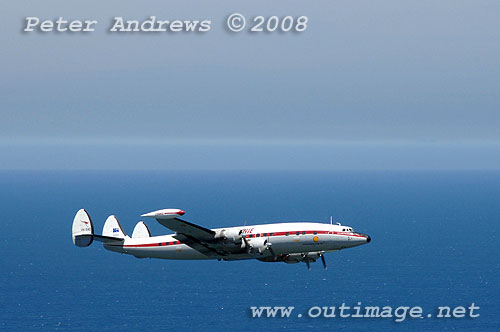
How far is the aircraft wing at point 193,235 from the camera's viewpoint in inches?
3777

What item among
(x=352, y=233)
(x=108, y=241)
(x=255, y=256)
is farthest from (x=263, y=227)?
(x=108, y=241)

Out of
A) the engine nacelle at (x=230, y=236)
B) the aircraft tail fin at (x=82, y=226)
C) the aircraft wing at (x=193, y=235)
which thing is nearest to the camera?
the aircraft wing at (x=193, y=235)

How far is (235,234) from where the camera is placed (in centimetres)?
9938

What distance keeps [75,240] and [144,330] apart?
95761mm

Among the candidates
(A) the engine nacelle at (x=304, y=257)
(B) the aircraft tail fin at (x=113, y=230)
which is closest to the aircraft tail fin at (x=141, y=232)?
(B) the aircraft tail fin at (x=113, y=230)

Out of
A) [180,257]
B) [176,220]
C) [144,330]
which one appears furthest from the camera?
[144,330]

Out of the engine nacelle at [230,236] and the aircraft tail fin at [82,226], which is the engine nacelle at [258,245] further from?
the aircraft tail fin at [82,226]

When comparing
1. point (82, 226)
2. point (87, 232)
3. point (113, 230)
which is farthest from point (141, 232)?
point (82, 226)

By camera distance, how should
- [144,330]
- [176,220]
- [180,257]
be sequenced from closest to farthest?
[176,220] < [180,257] < [144,330]

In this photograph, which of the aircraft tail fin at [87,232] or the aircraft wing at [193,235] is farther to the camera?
the aircraft tail fin at [87,232]

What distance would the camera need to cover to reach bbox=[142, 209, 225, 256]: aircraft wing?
95938mm

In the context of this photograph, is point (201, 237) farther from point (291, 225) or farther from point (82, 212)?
point (82, 212)

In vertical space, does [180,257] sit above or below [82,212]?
below

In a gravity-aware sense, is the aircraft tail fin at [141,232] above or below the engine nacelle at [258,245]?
above
